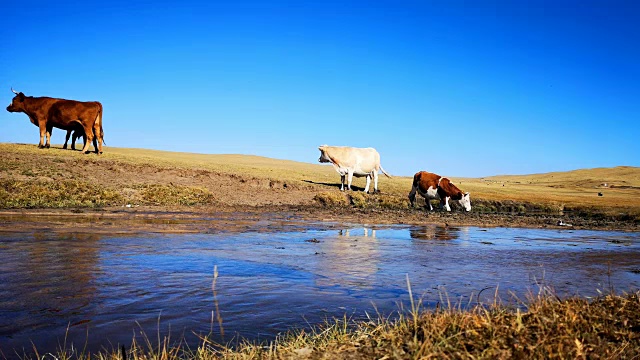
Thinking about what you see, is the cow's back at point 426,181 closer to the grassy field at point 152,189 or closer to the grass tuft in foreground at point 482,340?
→ the grassy field at point 152,189

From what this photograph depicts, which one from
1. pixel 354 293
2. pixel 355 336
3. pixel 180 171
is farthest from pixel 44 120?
pixel 355 336

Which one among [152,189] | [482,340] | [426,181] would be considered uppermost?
[426,181]

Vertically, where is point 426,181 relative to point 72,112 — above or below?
below

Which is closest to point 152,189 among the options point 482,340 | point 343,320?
point 343,320

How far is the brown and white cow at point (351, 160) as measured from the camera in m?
30.7

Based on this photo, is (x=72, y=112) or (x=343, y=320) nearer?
(x=343, y=320)

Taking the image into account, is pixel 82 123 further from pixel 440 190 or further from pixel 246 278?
pixel 246 278

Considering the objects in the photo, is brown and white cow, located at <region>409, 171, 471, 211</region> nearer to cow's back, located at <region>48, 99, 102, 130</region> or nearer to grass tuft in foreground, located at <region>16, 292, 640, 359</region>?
cow's back, located at <region>48, 99, 102, 130</region>

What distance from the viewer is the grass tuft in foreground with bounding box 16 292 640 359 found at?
335 cm

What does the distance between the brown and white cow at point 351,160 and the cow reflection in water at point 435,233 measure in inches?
520

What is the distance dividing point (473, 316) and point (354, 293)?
2.88m

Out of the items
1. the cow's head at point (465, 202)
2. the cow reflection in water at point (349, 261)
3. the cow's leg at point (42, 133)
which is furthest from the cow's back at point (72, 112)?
the cow's head at point (465, 202)

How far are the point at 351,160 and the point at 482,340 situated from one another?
27.3m

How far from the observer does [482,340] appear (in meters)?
3.54
